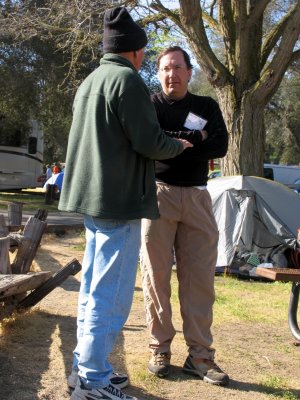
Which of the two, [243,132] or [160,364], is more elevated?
[243,132]

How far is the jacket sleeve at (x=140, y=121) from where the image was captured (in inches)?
116

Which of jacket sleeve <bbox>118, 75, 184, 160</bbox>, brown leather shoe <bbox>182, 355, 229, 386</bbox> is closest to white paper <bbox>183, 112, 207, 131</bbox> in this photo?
jacket sleeve <bbox>118, 75, 184, 160</bbox>

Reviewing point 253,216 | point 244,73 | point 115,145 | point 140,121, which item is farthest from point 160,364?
point 244,73

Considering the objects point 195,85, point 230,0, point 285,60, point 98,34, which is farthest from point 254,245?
point 195,85

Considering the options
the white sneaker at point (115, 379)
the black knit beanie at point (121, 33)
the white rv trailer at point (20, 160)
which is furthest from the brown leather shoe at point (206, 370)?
the white rv trailer at point (20, 160)

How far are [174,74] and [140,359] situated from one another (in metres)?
1.93

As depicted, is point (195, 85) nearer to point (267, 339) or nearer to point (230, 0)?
point (230, 0)

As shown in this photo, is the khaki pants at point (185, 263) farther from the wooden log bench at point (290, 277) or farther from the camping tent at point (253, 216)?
the camping tent at point (253, 216)

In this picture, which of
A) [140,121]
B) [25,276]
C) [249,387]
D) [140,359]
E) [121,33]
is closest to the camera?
[140,121]

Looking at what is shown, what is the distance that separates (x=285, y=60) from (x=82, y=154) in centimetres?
742

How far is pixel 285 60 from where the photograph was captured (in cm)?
974

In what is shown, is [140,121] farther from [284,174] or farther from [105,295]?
[284,174]

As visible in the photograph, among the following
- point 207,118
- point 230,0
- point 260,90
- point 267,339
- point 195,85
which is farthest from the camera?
point 195,85

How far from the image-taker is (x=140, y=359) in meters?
4.07
